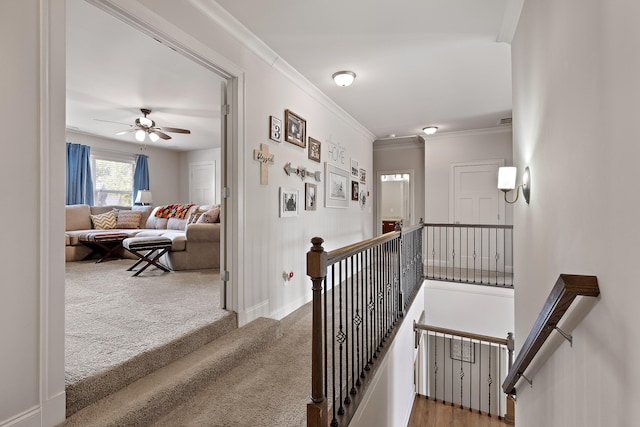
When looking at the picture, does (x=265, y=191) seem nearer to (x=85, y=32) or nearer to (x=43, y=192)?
(x=43, y=192)

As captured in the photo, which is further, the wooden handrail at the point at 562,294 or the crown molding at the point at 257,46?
the crown molding at the point at 257,46

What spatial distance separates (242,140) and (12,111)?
1.49 metres

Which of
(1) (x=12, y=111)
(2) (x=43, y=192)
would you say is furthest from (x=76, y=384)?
(1) (x=12, y=111)

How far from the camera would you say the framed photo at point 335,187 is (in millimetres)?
4270

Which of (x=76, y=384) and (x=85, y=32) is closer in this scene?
(x=76, y=384)

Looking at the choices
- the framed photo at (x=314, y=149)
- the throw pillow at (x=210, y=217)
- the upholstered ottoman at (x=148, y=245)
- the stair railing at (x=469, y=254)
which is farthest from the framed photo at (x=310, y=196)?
the stair railing at (x=469, y=254)

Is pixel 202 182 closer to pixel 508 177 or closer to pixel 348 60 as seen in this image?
pixel 348 60

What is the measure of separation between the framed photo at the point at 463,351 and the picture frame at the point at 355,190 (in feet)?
12.4

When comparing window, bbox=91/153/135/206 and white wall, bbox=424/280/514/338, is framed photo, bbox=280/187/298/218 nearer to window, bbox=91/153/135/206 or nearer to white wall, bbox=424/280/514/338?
white wall, bbox=424/280/514/338

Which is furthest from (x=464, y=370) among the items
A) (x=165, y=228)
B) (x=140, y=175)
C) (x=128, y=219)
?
(x=140, y=175)

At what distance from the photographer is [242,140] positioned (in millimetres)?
2635

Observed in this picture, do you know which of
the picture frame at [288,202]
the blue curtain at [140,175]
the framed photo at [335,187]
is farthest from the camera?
the blue curtain at [140,175]

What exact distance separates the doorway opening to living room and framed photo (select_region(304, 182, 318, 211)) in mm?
1166

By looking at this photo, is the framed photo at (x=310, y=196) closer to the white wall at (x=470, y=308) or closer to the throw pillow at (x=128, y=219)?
the white wall at (x=470, y=308)
